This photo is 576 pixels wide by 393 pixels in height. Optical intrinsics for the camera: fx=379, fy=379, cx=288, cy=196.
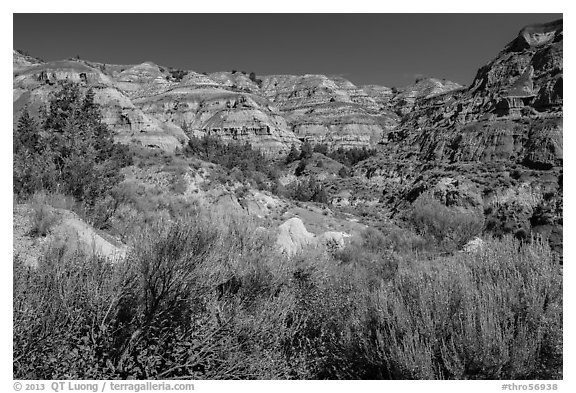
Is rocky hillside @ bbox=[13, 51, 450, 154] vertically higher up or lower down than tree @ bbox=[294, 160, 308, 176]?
higher up

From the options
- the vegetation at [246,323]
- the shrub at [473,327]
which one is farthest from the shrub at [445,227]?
the shrub at [473,327]

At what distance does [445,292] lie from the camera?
15.6 ft

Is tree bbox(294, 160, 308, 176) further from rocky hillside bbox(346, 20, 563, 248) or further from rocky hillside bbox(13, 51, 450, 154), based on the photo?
rocky hillside bbox(13, 51, 450, 154)

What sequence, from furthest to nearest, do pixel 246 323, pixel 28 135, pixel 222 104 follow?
pixel 222 104 → pixel 28 135 → pixel 246 323

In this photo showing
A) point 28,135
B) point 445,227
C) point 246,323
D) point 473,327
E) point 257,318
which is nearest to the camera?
point 473,327

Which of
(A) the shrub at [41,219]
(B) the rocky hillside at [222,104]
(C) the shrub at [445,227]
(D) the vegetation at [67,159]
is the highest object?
(B) the rocky hillside at [222,104]

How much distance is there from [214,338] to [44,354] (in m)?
1.79

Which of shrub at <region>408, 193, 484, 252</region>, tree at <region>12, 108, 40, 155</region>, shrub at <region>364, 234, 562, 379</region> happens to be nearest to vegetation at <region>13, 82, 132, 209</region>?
tree at <region>12, 108, 40, 155</region>

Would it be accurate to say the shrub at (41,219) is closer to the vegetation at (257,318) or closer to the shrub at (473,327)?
the vegetation at (257,318)

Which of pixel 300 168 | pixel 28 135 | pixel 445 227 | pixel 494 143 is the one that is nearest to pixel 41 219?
pixel 445 227

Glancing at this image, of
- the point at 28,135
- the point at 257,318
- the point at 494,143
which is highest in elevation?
the point at 494,143

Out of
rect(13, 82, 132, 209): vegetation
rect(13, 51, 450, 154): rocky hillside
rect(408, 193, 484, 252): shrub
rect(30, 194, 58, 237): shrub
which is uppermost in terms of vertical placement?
rect(13, 51, 450, 154): rocky hillside

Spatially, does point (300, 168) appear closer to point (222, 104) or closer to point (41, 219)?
point (222, 104)

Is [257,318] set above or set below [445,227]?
above
